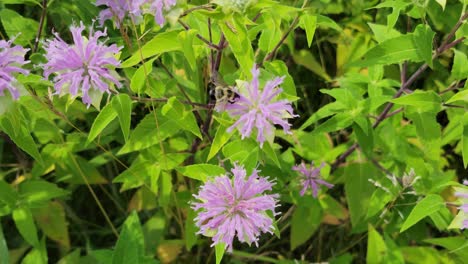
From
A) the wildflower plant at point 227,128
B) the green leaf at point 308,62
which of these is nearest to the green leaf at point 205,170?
the wildflower plant at point 227,128

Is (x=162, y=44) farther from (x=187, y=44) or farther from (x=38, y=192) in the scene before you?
(x=38, y=192)

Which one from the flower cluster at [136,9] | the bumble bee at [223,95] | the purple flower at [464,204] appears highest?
the flower cluster at [136,9]

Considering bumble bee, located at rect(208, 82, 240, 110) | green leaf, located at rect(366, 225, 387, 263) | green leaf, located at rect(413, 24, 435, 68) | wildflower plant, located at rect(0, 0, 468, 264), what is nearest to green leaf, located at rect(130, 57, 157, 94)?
wildflower plant, located at rect(0, 0, 468, 264)

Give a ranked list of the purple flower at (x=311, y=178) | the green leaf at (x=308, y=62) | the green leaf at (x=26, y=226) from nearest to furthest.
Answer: the green leaf at (x=26, y=226) → the purple flower at (x=311, y=178) → the green leaf at (x=308, y=62)

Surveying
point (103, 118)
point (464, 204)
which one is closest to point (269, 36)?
point (103, 118)

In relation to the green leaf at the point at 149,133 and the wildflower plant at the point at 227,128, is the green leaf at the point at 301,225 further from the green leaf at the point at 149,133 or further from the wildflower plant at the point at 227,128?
the green leaf at the point at 149,133

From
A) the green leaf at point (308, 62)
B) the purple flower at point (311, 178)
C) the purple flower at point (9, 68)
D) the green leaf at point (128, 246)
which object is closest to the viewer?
the purple flower at point (9, 68)
